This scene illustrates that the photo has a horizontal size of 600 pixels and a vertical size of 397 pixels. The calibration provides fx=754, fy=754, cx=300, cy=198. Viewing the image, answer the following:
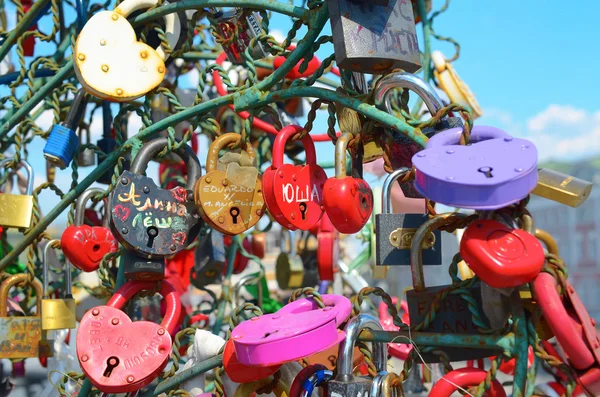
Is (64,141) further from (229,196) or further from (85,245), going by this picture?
(229,196)

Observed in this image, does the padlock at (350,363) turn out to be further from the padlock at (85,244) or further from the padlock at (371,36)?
the padlock at (85,244)

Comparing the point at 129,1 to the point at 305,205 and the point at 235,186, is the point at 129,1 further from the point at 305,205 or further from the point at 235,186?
the point at 305,205

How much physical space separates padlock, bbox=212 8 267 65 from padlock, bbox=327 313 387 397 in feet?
2.44

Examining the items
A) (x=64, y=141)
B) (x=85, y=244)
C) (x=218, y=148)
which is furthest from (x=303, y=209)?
(x=64, y=141)

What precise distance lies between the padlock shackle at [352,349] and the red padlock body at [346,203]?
19 cm

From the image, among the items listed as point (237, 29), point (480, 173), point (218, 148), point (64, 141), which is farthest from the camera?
point (64, 141)

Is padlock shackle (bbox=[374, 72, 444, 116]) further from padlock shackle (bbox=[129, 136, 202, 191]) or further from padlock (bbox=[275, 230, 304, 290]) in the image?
padlock (bbox=[275, 230, 304, 290])

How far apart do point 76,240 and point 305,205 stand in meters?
0.64

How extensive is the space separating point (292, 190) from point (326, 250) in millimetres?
1759

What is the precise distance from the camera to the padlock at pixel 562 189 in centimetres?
152

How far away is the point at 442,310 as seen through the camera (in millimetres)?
1501

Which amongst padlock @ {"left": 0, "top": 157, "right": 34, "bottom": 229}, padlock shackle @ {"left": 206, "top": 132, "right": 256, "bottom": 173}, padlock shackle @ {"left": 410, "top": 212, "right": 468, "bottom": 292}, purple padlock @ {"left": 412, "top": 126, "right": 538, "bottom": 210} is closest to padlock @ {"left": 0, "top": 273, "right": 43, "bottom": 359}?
padlock @ {"left": 0, "top": 157, "right": 34, "bottom": 229}

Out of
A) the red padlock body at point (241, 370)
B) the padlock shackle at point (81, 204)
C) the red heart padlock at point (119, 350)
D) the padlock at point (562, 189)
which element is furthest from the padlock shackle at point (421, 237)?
the padlock shackle at point (81, 204)

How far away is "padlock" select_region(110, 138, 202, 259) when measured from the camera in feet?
5.53
